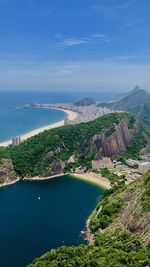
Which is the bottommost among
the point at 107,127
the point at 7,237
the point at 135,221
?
the point at 7,237

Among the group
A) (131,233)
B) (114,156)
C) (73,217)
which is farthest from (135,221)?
(114,156)

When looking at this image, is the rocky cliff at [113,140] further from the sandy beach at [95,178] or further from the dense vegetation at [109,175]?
the sandy beach at [95,178]

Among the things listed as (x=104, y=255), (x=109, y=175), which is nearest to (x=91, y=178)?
(x=109, y=175)

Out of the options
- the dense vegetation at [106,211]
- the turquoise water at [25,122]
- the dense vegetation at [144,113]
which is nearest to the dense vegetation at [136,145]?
the dense vegetation at [106,211]

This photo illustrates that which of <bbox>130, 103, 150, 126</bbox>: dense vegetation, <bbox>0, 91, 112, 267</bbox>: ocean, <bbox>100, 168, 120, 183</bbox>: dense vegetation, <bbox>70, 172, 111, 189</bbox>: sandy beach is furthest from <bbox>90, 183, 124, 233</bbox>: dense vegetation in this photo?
<bbox>130, 103, 150, 126</bbox>: dense vegetation

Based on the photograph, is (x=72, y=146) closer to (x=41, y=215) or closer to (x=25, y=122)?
(x=41, y=215)

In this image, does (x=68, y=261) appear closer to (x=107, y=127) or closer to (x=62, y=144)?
(x=62, y=144)
